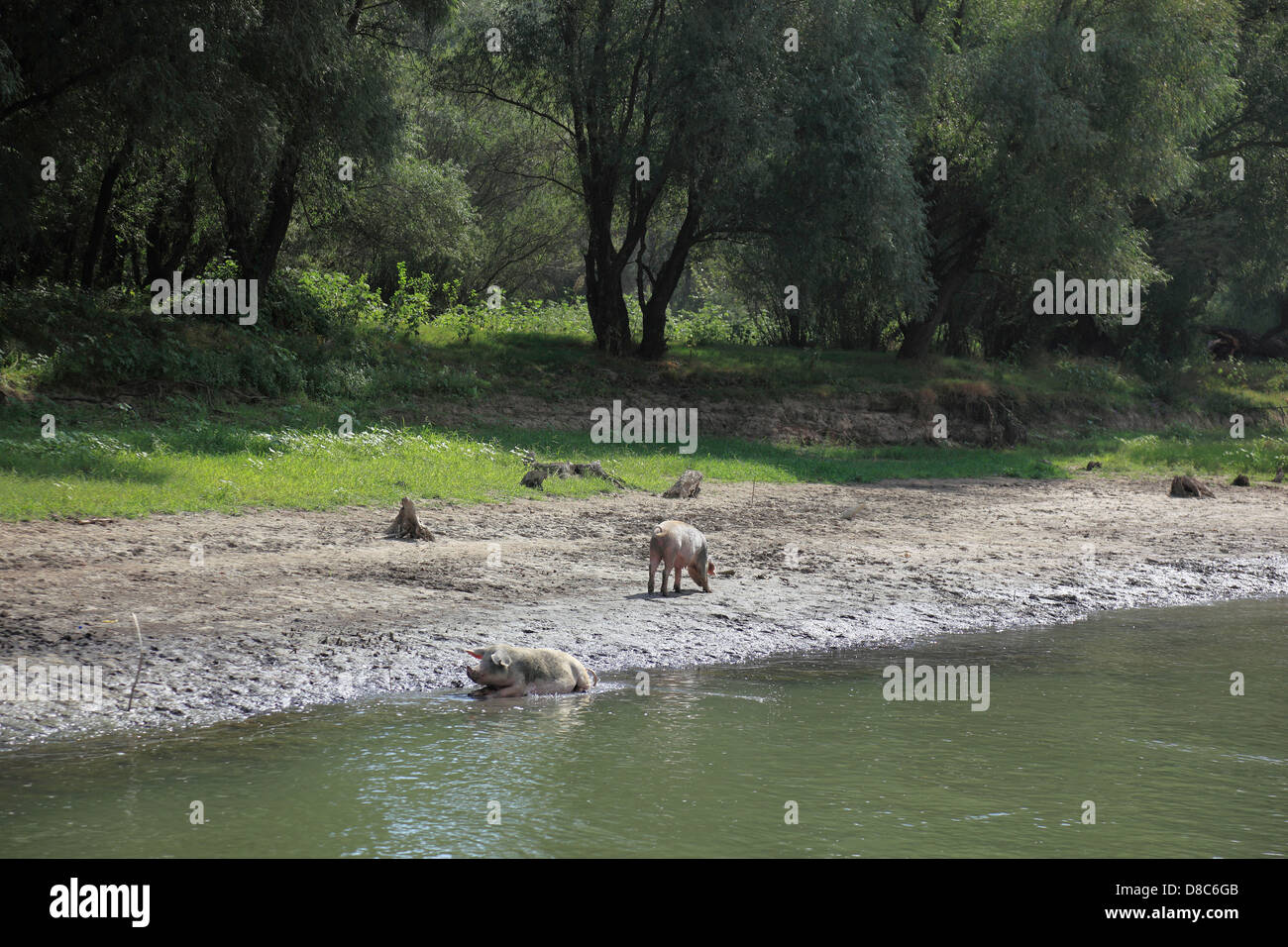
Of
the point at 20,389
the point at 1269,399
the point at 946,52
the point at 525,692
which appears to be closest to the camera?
the point at 525,692

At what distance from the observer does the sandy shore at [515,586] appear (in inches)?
340

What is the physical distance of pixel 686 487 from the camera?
58.2 feet

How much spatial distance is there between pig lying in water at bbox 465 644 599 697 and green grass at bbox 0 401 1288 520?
6.19 meters

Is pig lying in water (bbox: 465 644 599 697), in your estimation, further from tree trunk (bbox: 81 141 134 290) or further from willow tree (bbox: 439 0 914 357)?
willow tree (bbox: 439 0 914 357)

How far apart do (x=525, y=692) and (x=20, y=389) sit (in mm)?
12746

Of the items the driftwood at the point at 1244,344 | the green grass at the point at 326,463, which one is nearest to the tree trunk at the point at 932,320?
the green grass at the point at 326,463

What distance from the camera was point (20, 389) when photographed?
58.3 feet

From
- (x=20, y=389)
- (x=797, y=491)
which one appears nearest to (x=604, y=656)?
(x=797, y=491)

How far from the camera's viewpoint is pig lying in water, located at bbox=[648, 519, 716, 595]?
A: 10984 millimetres

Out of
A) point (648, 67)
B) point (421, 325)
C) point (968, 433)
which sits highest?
point (648, 67)

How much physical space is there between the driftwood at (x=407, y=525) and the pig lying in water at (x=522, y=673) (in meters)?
4.81

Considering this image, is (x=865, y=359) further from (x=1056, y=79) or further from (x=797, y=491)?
(x=797, y=491)

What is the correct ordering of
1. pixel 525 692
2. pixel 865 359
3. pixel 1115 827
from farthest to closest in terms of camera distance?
1. pixel 865 359
2. pixel 525 692
3. pixel 1115 827

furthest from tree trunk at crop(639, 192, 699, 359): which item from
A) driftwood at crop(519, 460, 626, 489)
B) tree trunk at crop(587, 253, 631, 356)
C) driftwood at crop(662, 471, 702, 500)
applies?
driftwood at crop(662, 471, 702, 500)
